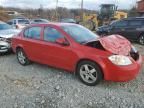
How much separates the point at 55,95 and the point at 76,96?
454 millimetres

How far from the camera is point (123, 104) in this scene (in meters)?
4.84

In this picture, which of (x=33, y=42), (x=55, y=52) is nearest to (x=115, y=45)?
(x=55, y=52)

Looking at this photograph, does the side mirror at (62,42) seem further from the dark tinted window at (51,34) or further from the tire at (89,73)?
the tire at (89,73)

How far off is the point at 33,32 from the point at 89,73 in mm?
2485

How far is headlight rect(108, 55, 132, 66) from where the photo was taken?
5.46 metres

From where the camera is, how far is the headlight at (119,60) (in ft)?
17.9

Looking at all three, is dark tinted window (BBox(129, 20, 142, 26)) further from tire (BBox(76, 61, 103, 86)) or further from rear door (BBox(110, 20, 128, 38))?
tire (BBox(76, 61, 103, 86))

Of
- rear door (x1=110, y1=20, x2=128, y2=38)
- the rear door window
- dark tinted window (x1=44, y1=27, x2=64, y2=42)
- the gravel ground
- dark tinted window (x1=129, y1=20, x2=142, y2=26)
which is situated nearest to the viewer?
the gravel ground

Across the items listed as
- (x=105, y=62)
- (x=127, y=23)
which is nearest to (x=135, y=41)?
(x=127, y=23)

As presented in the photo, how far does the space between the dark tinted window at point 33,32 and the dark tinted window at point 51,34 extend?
349mm

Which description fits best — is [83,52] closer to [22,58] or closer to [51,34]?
[51,34]

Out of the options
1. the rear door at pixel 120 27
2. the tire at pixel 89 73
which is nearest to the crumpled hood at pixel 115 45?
the tire at pixel 89 73

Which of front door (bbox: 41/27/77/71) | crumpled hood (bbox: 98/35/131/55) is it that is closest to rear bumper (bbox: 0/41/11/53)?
front door (bbox: 41/27/77/71)

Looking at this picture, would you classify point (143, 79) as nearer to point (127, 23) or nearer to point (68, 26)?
point (68, 26)
